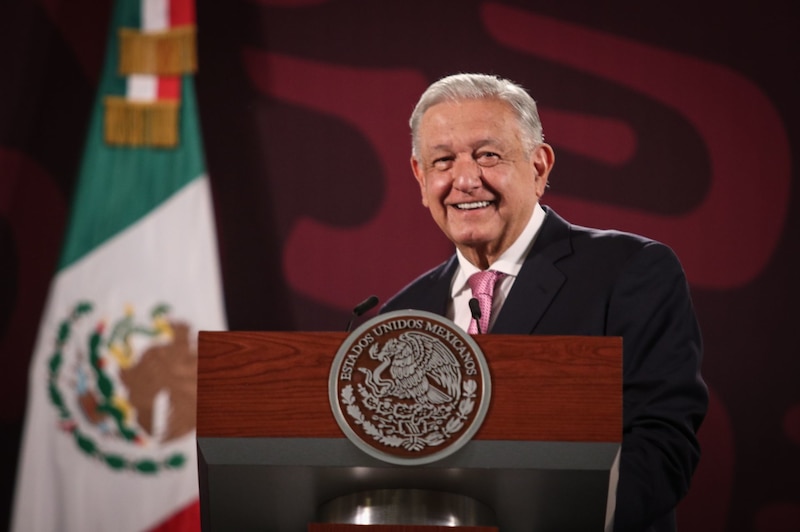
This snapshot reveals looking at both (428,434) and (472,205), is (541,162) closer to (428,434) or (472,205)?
(472,205)

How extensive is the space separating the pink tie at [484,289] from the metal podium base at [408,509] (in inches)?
30.8

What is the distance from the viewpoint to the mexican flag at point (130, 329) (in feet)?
12.0

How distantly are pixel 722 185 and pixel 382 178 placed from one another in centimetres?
128

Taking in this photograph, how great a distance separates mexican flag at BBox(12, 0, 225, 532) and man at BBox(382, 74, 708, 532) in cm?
149

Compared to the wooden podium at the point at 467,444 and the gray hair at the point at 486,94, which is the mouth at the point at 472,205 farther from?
the wooden podium at the point at 467,444

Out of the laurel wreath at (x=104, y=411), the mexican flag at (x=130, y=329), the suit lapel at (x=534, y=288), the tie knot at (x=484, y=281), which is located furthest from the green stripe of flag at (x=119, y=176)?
the suit lapel at (x=534, y=288)

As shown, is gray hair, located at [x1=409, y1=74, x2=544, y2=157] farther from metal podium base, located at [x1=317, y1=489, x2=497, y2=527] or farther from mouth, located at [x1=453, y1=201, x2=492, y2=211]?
metal podium base, located at [x1=317, y1=489, x2=497, y2=527]

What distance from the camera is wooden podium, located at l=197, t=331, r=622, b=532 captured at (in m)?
1.27

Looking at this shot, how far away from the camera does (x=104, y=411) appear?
368 cm

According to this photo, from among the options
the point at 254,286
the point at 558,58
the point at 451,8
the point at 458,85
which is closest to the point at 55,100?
the point at 254,286

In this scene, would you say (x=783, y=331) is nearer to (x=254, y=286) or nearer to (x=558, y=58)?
(x=558, y=58)

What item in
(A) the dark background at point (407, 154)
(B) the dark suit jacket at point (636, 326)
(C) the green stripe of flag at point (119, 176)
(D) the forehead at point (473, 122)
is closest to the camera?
(B) the dark suit jacket at point (636, 326)

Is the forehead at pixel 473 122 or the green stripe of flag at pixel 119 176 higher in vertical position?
the green stripe of flag at pixel 119 176

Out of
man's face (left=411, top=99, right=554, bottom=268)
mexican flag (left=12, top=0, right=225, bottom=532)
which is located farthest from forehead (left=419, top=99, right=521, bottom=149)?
mexican flag (left=12, top=0, right=225, bottom=532)
